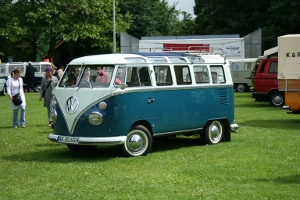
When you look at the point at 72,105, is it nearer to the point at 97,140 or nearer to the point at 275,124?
the point at 97,140

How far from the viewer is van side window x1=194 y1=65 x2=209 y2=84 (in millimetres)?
15109

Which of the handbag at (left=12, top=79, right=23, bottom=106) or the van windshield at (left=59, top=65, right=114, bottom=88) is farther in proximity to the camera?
the handbag at (left=12, top=79, right=23, bottom=106)

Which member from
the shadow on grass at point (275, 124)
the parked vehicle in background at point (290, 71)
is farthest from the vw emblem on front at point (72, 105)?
the parked vehicle in background at point (290, 71)

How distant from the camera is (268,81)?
28172mm

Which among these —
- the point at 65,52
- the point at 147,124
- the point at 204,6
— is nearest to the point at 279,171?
the point at 147,124

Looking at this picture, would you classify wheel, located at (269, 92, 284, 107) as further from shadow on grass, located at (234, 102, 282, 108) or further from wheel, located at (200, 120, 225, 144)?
wheel, located at (200, 120, 225, 144)

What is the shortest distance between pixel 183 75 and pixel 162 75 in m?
0.71

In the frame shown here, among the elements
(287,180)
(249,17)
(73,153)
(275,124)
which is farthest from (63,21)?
(287,180)

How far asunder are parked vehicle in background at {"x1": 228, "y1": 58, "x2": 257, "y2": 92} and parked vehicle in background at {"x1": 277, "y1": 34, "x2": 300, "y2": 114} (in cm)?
2182

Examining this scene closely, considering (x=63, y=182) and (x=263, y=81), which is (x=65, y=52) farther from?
(x=63, y=182)

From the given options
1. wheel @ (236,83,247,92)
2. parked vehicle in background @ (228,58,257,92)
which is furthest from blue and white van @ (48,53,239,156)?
wheel @ (236,83,247,92)

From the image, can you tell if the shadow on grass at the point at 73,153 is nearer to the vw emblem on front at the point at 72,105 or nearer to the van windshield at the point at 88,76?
the vw emblem on front at the point at 72,105

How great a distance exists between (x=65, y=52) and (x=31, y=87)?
83.2 ft

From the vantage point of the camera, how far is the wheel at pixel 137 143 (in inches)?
525
